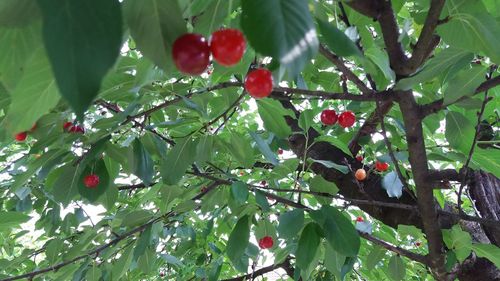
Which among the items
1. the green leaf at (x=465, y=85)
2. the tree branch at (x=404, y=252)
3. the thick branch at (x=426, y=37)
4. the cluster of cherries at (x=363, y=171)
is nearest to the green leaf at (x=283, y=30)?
the thick branch at (x=426, y=37)

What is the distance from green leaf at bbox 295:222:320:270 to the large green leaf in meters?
0.93

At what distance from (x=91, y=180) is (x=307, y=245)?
2.12ft

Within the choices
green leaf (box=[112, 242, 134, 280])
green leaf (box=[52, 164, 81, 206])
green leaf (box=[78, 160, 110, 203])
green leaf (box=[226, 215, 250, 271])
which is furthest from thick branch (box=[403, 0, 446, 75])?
green leaf (box=[112, 242, 134, 280])

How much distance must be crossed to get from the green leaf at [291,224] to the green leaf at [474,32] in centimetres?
63

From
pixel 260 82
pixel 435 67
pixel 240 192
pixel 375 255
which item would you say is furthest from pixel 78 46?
pixel 375 255

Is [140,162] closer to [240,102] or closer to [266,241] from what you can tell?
[240,102]

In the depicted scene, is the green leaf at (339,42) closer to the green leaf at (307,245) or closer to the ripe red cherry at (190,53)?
the ripe red cherry at (190,53)

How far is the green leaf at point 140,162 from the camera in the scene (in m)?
1.30

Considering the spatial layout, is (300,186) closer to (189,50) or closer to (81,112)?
(189,50)

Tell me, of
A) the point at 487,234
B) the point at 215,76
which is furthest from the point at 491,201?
the point at 215,76

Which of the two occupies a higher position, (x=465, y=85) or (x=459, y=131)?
(x=465, y=85)

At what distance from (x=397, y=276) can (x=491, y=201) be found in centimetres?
46

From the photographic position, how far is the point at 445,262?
4.52 ft

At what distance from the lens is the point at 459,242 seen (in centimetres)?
136
